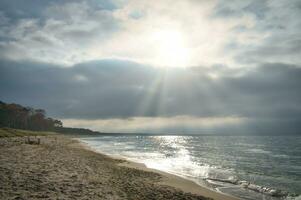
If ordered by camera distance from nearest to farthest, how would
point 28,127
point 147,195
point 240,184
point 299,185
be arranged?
point 147,195 → point 240,184 → point 299,185 → point 28,127

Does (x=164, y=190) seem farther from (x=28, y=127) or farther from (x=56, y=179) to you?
(x=28, y=127)

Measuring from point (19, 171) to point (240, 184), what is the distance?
2093 centimetres

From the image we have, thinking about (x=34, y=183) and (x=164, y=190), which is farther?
(x=164, y=190)

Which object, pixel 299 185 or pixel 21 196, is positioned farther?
pixel 299 185

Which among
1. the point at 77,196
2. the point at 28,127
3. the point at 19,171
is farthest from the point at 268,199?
the point at 28,127

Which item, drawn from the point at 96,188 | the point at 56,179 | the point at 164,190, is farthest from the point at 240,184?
the point at 56,179

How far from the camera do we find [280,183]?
31609mm

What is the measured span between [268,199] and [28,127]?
7776 inches

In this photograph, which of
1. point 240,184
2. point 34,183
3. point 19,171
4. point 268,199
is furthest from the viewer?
point 240,184

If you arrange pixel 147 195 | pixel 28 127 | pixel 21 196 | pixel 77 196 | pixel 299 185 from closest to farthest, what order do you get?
pixel 21 196
pixel 77 196
pixel 147 195
pixel 299 185
pixel 28 127

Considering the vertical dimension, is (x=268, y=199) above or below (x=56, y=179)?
below

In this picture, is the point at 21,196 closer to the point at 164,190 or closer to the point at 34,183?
the point at 34,183

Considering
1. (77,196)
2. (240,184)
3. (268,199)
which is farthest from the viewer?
(240,184)

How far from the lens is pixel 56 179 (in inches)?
736
